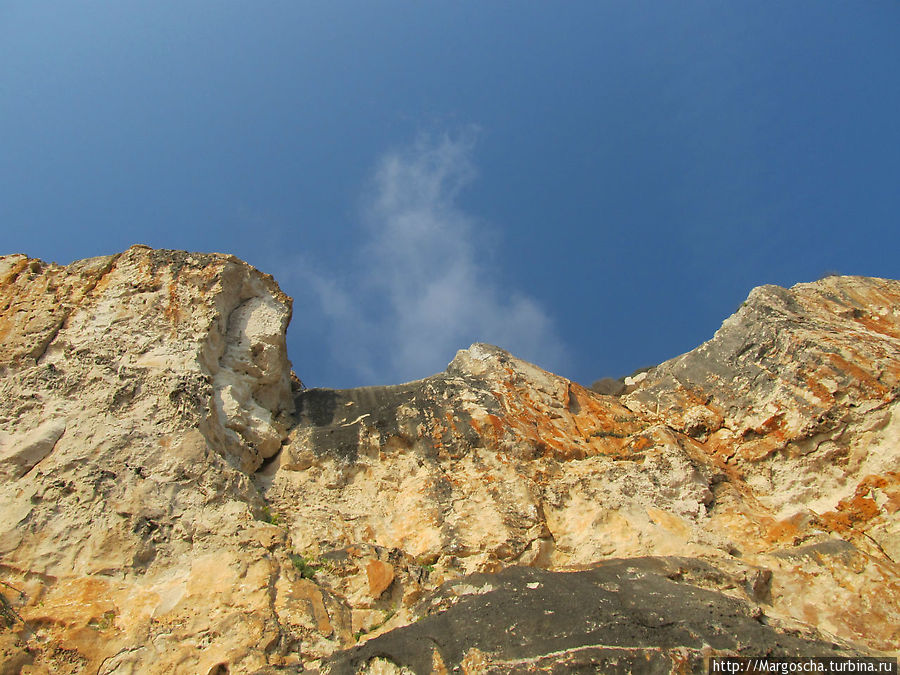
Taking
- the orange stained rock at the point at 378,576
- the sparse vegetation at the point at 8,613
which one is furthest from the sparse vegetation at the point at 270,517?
the sparse vegetation at the point at 8,613

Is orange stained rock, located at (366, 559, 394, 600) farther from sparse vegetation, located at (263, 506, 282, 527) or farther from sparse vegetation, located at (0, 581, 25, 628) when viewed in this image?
sparse vegetation, located at (0, 581, 25, 628)

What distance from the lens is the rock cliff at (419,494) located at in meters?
6.25

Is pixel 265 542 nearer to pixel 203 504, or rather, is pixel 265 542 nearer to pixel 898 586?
pixel 203 504

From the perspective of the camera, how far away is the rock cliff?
20.5ft

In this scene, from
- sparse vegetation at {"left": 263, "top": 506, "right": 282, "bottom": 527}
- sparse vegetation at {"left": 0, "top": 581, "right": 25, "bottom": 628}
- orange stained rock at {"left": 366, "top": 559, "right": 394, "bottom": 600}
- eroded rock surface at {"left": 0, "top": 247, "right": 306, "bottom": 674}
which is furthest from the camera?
sparse vegetation at {"left": 263, "top": 506, "right": 282, "bottom": 527}

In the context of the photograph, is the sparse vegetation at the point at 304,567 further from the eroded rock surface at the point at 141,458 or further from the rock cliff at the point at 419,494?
the eroded rock surface at the point at 141,458

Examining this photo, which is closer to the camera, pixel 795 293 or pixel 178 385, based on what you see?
pixel 178 385

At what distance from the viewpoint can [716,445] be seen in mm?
11086

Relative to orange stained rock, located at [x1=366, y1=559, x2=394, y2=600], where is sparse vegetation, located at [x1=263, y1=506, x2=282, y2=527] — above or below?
above

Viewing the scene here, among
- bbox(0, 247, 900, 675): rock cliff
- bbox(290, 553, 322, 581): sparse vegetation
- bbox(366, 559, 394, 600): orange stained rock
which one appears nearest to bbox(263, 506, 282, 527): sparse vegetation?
bbox(0, 247, 900, 675): rock cliff

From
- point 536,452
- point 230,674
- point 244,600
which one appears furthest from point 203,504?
point 536,452

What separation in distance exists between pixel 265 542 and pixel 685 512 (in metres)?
6.10

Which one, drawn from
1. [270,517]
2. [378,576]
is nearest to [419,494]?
[378,576]

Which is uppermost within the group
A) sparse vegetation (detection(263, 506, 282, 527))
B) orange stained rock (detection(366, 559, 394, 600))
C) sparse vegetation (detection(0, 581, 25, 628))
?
sparse vegetation (detection(263, 506, 282, 527))
